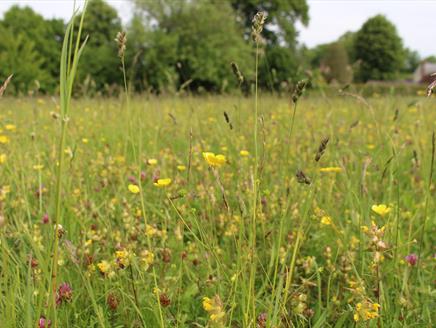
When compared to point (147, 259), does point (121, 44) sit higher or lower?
higher

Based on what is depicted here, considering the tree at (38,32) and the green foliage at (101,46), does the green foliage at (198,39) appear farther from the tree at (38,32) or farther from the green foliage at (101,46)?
the tree at (38,32)

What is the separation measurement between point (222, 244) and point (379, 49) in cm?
4850

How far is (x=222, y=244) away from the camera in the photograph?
5.29 ft

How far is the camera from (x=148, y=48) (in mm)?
22297

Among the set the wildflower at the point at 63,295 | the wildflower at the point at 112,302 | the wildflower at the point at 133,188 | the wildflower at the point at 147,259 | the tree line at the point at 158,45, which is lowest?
the wildflower at the point at 112,302

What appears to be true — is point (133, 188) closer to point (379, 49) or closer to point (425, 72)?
point (425, 72)

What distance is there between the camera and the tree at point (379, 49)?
45.5 m

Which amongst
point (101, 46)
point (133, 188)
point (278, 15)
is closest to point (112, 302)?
point (133, 188)

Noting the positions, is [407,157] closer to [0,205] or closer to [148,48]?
[0,205]

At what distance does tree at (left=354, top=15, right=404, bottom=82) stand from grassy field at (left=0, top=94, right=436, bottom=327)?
46555 mm

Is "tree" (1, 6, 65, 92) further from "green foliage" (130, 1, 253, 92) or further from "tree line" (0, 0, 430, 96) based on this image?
"green foliage" (130, 1, 253, 92)

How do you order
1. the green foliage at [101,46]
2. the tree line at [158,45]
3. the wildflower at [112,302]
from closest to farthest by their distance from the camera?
the wildflower at [112,302]
the tree line at [158,45]
the green foliage at [101,46]

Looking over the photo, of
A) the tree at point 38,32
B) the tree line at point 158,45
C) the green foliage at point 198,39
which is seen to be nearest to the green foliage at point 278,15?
the tree line at point 158,45

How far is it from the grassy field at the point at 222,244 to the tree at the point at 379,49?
46555mm
